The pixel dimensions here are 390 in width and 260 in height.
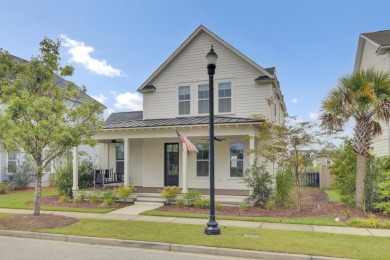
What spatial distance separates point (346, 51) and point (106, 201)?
17.5 m

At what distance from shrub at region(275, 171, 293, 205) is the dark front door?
5738 millimetres

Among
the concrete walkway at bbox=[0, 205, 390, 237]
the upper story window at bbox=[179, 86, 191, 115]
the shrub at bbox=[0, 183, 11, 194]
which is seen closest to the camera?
the concrete walkway at bbox=[0, 205, 390, 237]

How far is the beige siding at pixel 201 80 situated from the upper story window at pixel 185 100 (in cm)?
25

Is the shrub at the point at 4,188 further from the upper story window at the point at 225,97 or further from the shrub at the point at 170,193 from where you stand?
the upper story window at the point at 225,97

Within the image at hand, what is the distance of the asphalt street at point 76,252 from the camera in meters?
6.57

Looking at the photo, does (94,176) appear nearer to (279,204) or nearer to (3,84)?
(3,84)

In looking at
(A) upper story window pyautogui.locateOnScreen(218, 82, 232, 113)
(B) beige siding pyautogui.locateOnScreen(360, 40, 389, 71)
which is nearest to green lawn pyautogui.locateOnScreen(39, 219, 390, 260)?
(A) upper story window pyautogui.locateOnScreen(218, 82, 232, 113)

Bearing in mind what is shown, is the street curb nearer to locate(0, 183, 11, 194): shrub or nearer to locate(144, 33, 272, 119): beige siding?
locate(144, 33, 272, 119): beige siding

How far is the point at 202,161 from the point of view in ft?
52.9

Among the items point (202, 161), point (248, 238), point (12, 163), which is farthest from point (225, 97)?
point (12, 163)

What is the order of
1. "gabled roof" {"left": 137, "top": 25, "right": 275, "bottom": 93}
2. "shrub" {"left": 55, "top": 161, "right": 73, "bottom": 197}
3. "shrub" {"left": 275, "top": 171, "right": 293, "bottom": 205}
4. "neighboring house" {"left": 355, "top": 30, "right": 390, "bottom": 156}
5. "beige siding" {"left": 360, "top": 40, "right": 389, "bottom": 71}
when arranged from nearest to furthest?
"shrub" {"left": 275, "top": 171, "right": 293, "bottom": 205}, "neighboring house" {"left": 355, "top": 30, "right": 390, "bottom": 156}, "beige siding" {"left": 360, "top": 40, "right": 389, "bottom": 71}, "gabled roof" {"left": 137, "top": 25, "right": 275, "bottom": 93}, "shrub" {"left": 55, "top": 161, "right": 73, "bottom": 197}

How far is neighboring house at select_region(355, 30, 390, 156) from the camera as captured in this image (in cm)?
1338

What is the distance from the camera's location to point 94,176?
16.7m

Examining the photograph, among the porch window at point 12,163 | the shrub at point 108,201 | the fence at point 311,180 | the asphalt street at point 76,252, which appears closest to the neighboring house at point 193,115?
the shrub at point 108,201
